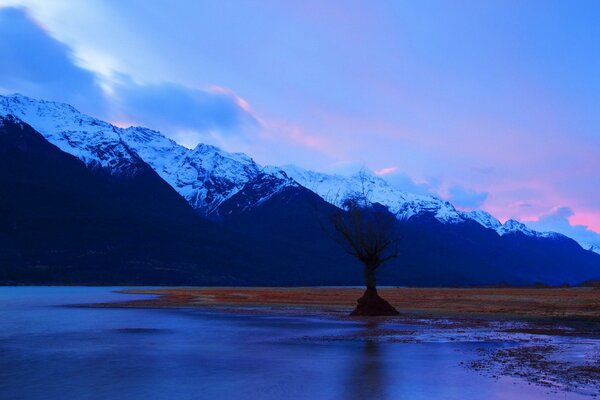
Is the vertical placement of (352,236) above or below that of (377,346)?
above

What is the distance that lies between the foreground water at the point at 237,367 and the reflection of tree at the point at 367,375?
0.11 ft

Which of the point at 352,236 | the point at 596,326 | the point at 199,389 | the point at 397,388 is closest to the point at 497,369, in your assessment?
the point at 397,388

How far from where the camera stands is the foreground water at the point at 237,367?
19.5 m

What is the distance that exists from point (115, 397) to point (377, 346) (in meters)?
15.9

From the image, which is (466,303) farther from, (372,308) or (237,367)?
(237,367)

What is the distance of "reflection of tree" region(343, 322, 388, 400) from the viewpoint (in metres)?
19.3

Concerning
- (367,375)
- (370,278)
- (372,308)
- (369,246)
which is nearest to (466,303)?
(369,246)

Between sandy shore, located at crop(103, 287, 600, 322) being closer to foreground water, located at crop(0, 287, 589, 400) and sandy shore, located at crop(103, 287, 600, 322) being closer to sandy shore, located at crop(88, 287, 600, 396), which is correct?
sandy shore, located at crop(88, 287, 600, 396)

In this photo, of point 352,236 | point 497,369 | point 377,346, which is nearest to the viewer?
point 497,369

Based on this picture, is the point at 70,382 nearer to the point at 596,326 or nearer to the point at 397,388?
the point at 397,388

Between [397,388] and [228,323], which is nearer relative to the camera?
[397,388]

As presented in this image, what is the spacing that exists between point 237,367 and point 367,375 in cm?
521

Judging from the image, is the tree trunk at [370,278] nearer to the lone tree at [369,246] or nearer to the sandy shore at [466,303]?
the lone tree at [369,246]

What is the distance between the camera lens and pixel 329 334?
125 feet
